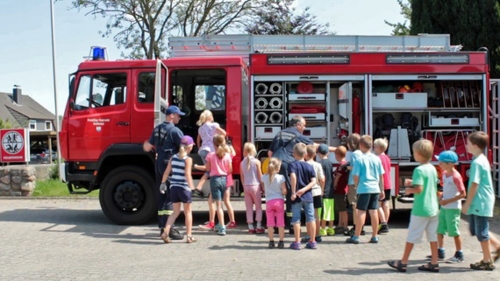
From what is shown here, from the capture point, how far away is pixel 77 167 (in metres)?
9.80

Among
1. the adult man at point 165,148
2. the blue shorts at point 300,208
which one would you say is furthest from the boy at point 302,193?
the adult man at point 165,148

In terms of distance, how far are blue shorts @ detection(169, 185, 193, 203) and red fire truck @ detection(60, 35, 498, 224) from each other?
149 cm

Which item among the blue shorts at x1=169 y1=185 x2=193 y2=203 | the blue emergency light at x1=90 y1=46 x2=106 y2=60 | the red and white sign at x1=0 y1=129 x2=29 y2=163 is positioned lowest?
the blue shorts at x1=169 y1=185 x2=193 y2=203

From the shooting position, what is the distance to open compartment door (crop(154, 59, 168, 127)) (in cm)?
876

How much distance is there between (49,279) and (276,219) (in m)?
3.13

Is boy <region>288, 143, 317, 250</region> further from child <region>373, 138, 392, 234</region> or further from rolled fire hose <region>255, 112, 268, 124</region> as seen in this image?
rolled fire hose <region>255, 112, 268, 124</region>

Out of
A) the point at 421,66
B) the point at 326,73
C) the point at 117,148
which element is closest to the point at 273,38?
the point at 326,73

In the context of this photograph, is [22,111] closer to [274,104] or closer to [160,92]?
[160,92]

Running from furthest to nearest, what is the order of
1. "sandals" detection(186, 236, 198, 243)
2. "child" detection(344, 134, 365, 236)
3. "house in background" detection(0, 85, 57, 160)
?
1. "house in background" detection(0, 85, 57, 160)
2. "sandals" detection(186, 236, 198, 243)
3. "child" detection(344, 134, 365, 236)

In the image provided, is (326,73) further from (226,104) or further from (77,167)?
(77,167)

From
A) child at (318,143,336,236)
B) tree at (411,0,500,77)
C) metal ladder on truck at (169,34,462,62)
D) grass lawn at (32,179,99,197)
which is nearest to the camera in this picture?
child at (318,143,336,236)

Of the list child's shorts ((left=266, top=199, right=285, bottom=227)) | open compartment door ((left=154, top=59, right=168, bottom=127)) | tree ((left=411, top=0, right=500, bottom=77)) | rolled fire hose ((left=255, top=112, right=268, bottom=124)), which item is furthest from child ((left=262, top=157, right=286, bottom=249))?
tree ((left=411, top=0, right=500, bottom=77))

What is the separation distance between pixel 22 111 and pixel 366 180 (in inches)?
2531

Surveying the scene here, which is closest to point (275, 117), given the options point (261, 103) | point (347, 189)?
point (261, 103)
